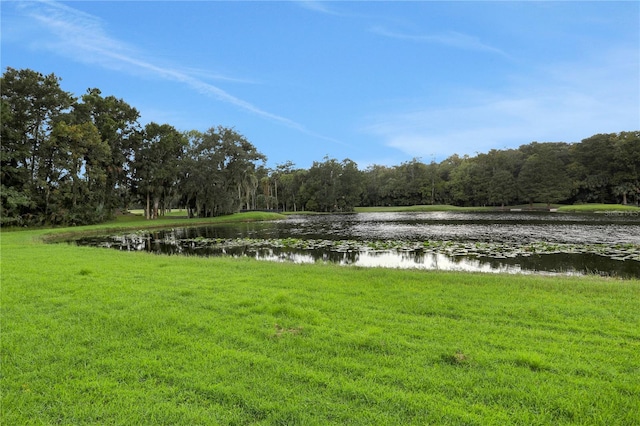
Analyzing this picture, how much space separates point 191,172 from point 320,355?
46571 millimetres

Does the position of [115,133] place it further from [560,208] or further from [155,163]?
[560,208]

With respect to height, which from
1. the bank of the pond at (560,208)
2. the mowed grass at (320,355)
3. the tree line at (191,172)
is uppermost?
the tree line at (191,172)

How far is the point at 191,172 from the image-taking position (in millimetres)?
46719

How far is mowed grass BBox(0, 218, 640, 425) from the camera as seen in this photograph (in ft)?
10.2

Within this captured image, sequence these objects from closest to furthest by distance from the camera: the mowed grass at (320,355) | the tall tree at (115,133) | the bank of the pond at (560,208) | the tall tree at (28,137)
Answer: the mowed grass at (320,355), the tall tree at (28,137), the tall tree at (115,133), the bank of the pond at (560,208)

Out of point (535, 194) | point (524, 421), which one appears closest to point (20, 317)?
point (524, 421)

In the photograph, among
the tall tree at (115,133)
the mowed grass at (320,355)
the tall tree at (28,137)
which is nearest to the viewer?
the mowed grass at (320,355)

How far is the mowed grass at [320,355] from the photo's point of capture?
3107 mm

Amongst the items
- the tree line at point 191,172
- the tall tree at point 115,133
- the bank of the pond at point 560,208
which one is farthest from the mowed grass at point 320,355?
the bank of the pond at point 560,208

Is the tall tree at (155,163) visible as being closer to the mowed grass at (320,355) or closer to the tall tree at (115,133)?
the tall tree at (115,133)

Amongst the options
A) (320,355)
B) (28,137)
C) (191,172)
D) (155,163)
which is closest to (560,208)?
(191,172)

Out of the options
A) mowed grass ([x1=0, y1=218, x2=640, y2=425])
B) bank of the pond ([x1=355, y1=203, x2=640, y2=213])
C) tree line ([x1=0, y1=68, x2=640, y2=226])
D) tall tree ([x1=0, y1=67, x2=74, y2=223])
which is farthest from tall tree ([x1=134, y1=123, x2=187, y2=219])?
bank of the pond ([x1=355, y1=203, x2=640, y2=213])

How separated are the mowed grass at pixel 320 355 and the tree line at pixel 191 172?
3102 cm

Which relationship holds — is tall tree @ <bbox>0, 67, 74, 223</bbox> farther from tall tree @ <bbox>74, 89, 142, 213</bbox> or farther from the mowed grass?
the mowed grass
